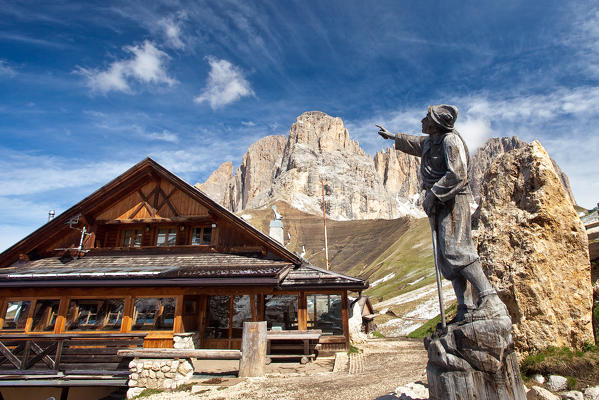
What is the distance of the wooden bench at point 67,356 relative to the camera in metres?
11.2

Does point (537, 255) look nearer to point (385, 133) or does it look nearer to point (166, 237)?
point (385, 133)

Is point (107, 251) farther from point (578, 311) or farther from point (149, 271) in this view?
point (578, 311)

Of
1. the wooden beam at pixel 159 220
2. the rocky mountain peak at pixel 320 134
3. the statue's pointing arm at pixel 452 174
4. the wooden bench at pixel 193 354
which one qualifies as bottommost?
the wooden bench at pixel 193 354

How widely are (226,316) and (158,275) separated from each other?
3.67m

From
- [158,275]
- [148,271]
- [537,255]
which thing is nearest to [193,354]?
[158,275]

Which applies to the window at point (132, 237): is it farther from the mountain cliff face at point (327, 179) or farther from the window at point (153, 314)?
the mountain cliff face at point (327, 179)

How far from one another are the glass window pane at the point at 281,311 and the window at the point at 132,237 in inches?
258

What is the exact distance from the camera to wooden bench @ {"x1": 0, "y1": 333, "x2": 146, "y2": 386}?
1122cm

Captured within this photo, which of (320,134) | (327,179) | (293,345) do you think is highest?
(320,134)

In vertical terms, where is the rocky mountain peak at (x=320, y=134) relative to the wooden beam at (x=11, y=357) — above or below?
above

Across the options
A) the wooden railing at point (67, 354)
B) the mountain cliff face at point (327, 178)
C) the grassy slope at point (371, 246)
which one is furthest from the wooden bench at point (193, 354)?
the mountain cliff face at point (327, 178)

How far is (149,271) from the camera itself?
1294cm

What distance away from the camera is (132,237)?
53.6 feet

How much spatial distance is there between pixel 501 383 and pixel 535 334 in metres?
2.92
